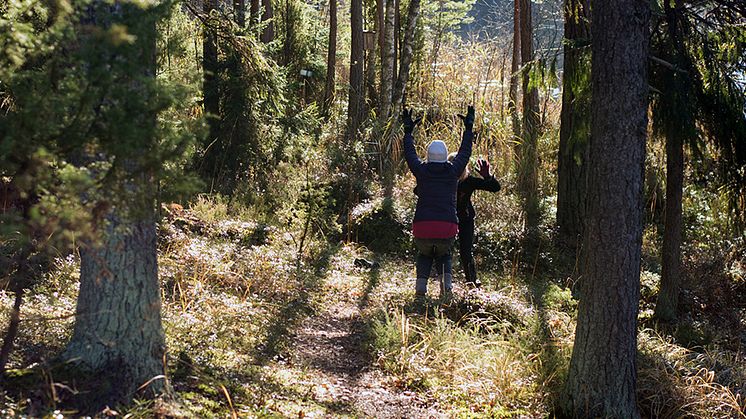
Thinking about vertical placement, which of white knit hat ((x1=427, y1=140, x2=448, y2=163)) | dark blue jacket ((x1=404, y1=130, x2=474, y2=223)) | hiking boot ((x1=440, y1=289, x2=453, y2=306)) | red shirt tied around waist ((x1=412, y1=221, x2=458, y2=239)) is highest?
white knit hat ((x1=427, y1=140, x2=448, y2=163))

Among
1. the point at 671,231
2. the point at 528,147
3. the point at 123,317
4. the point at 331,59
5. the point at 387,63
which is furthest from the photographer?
the point at 331,59

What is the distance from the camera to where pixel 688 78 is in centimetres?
642

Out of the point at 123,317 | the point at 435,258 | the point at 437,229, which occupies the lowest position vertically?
the point at 435,258

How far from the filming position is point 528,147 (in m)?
12.4

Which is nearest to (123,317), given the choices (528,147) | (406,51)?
(528,147)

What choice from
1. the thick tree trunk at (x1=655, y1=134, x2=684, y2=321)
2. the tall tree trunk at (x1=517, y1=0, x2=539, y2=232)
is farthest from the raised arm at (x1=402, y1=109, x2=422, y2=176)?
the tall tree trunk at (x1=517, y1=0, x2=539, y2=232)

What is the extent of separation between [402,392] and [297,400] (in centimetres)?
101

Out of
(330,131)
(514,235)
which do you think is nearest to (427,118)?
(330,131)

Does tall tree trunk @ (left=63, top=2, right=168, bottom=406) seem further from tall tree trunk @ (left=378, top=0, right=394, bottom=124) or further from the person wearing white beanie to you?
tall tree trunk @ (left=378, top=0, right=394, bottom=124)

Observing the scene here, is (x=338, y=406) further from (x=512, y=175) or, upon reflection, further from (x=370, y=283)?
(x=512, y=175)

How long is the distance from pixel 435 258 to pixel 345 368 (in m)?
1.94

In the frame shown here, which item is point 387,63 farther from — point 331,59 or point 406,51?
point 331,59

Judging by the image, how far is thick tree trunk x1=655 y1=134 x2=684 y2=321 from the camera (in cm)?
764

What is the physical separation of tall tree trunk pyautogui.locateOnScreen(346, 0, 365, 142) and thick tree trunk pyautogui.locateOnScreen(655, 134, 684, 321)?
6904 millimetres
